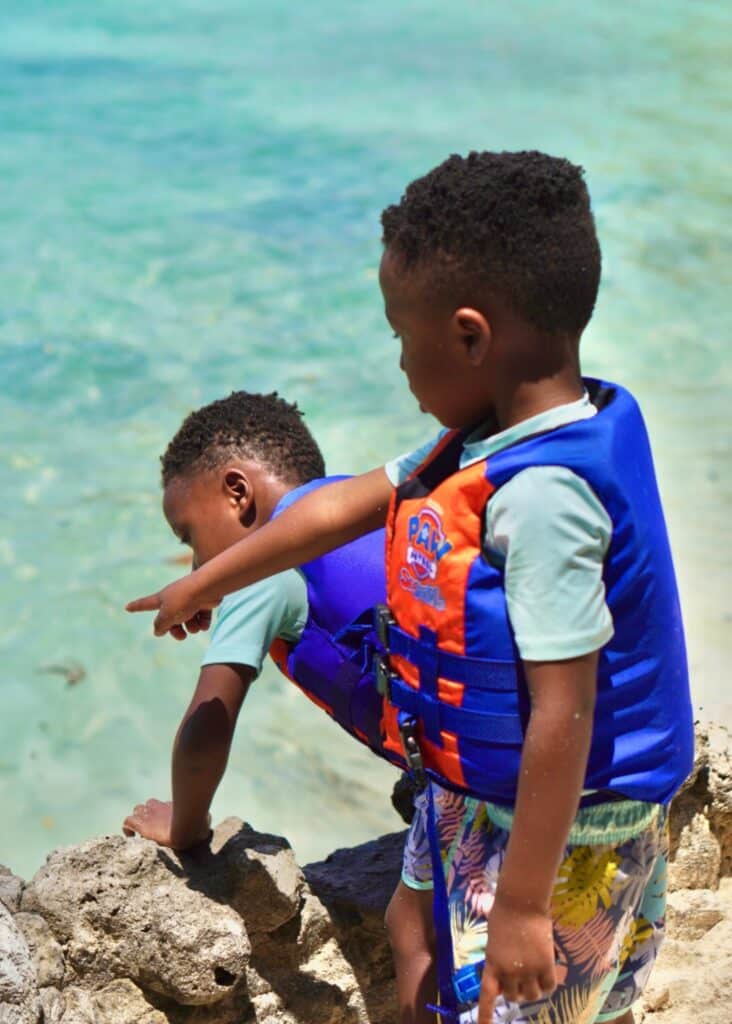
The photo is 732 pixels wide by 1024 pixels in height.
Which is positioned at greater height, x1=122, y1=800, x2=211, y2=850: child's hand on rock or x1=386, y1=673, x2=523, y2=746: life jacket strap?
x1=386, y1=673, x2=523, y2=746: life jacket strap

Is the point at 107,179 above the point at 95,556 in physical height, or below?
above

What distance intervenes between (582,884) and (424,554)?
0.53m

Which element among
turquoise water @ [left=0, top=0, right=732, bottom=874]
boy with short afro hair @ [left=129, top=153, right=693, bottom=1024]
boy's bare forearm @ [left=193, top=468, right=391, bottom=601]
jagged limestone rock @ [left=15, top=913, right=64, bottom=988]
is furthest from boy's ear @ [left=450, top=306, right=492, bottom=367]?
turquoise water @ [left=0, top=0, right=732, bottom=874]

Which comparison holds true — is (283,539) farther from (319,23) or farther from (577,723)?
(319,23)

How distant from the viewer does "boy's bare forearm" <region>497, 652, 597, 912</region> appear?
184cm

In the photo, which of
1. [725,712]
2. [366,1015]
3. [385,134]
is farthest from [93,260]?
[366,1015]

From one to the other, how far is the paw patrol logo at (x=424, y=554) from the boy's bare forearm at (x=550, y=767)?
22cm

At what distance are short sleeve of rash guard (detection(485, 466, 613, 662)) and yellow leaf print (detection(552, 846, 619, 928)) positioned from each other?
0.39 m

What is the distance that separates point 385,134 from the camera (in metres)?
10.2

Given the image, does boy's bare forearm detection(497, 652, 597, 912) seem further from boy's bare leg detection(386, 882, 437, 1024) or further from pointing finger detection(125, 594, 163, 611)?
pointing finger detection(125, 594, 163, 611)

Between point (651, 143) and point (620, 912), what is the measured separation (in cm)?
874

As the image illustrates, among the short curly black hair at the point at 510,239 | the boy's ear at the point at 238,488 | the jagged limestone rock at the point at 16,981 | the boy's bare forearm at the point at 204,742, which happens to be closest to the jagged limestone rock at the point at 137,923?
the boy's bare forearm at the point at 204,742

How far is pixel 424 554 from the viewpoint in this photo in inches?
80.2

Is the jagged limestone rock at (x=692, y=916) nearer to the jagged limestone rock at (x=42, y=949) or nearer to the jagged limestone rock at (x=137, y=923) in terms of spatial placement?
the jagged limestone rock at (x=137, y=923)
